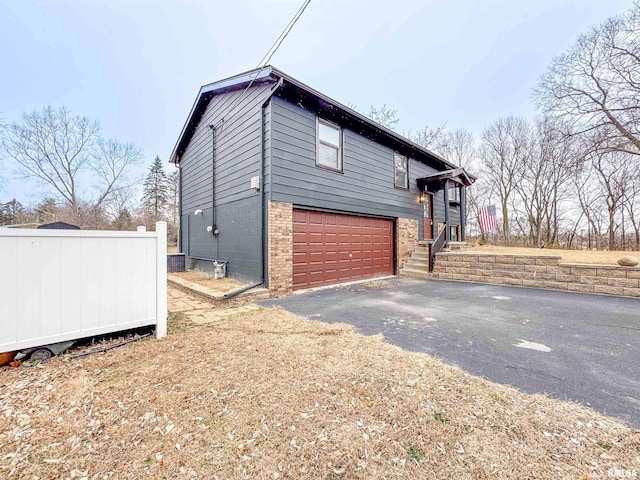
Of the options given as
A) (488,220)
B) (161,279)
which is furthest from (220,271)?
(488,220)

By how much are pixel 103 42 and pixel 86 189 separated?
31.1 ft

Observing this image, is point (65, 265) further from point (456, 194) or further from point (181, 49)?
point (456, 194)

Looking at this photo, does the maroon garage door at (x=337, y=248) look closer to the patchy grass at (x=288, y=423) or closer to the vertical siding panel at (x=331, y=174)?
the vertical siding panel at (x=331, y=174)

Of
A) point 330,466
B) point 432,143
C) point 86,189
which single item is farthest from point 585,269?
point 86,189

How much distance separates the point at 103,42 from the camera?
11.4 metres

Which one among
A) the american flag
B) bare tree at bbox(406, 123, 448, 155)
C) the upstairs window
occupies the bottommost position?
the american flag

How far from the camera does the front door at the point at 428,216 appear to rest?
10.8 meters

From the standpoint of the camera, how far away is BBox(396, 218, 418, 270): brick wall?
8.92 meters

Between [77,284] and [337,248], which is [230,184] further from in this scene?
[77,284]

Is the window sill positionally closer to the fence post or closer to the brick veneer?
the brick veneer

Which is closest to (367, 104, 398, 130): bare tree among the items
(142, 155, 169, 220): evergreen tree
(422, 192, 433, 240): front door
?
(422, 192, 433, 240): front door

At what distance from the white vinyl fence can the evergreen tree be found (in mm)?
24880

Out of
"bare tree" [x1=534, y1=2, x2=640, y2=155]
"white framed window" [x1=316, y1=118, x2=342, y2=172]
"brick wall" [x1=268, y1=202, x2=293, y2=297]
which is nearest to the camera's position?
"brick wall" [x1=268, y1=202, x2=293, y2=297]

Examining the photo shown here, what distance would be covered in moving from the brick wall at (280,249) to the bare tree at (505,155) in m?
18.8
